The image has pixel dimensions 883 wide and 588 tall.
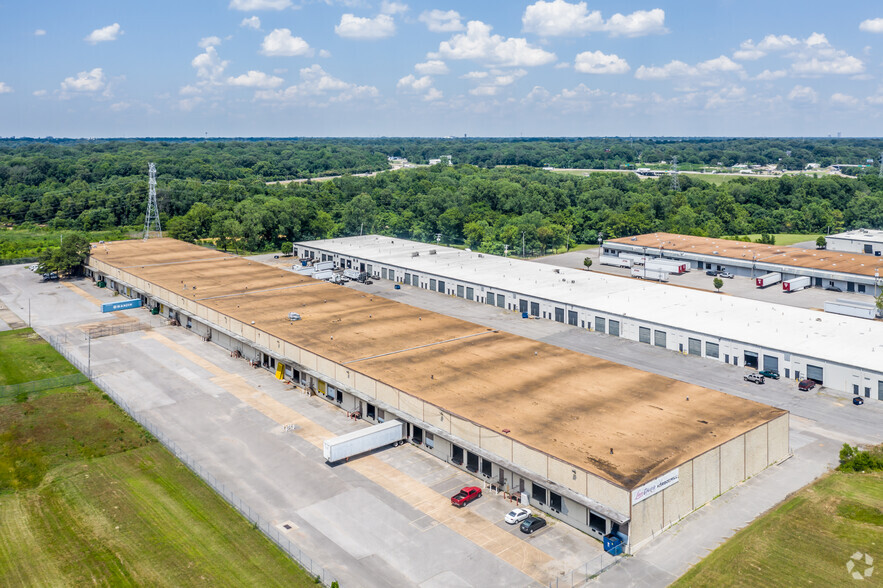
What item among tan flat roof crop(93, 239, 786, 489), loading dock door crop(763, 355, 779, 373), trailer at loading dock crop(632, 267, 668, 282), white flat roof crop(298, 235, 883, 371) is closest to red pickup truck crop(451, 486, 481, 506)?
tan flat roof crop(93, 239, 786, 489)

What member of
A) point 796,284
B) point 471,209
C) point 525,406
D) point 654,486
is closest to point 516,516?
point 654,486

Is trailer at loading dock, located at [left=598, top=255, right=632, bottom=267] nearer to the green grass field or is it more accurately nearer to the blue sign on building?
the blue sign on building

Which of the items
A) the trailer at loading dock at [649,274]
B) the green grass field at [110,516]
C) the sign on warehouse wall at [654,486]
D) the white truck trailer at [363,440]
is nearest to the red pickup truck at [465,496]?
the white truck trailer at [363,440]

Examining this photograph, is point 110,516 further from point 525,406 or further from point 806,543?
point 806,543

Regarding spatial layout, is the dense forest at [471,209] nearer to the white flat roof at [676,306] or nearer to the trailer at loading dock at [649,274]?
the white flat roof at [676,306]

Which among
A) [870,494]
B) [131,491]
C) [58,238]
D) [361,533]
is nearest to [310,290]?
[131,491]

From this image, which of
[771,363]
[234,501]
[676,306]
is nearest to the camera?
[234,501]

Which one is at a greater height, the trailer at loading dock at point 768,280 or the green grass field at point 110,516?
the trailer at loading dock at point 768,280
